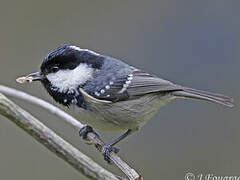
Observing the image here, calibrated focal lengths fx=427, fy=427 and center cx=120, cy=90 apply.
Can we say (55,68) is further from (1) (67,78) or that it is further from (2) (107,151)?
(2) (107,151)

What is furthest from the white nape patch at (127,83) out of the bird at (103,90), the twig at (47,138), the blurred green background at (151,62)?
the blurred green background at (151,62)

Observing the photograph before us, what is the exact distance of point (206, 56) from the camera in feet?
14.2

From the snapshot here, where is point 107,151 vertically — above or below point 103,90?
below

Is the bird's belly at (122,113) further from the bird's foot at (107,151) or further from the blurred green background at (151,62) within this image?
the blurred green background at (151,62)

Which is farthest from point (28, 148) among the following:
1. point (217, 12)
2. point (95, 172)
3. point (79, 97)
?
point (95, 172)

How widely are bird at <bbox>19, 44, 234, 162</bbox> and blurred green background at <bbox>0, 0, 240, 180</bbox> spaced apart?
1290 mm

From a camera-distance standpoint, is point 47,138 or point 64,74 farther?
point 64,74

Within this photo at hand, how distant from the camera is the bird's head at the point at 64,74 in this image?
255 centimetres

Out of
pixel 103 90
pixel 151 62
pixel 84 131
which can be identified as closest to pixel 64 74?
pixel 103 90

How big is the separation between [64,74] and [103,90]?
27cm

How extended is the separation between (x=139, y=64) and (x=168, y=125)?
2.38 feet

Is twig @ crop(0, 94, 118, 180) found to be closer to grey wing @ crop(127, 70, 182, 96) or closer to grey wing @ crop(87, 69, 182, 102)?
grey wing @ crop(87, 69, 182, 102)

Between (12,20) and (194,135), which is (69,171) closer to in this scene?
(194,135)

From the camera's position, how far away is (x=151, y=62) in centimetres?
442
